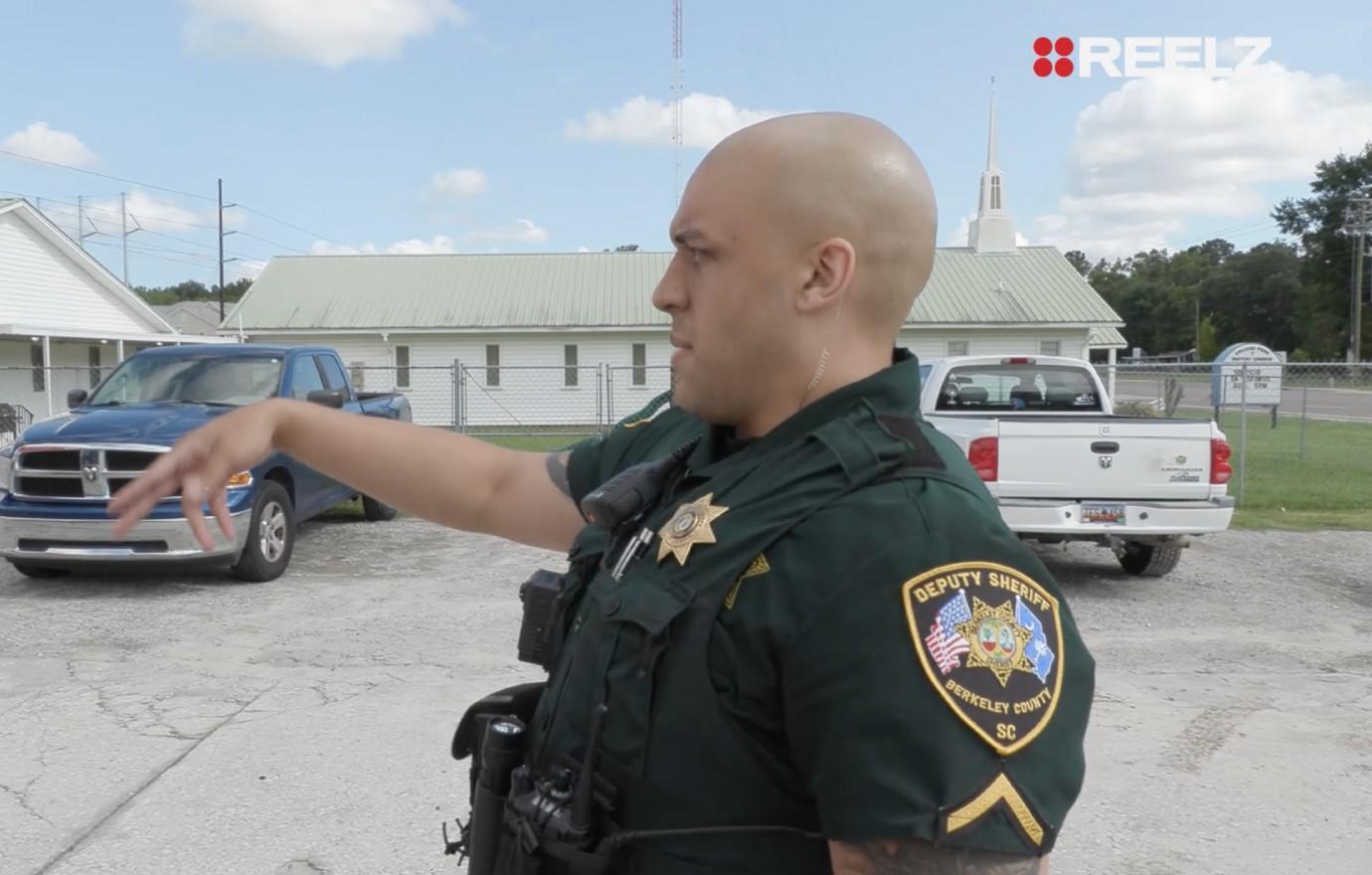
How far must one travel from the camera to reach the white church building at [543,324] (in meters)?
28.8

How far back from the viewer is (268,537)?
7918 mm

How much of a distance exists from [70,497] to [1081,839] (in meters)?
6.78

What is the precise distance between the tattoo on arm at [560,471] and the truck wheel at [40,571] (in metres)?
7.44

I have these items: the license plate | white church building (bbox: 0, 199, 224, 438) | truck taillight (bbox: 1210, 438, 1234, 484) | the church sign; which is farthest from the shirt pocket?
white church building (bbox: 0, 199, 224, 438)

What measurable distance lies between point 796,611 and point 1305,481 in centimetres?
1592

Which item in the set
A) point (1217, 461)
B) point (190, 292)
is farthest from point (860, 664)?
point (190, 292)

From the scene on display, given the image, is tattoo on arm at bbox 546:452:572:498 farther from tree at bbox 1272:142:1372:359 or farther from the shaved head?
tree at bbox 1272:142:1372:359

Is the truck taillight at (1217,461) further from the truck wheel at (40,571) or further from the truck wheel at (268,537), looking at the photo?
the truck wheel at (40,571)

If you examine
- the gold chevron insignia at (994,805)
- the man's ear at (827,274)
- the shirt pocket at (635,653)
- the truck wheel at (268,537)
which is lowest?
the truck wheel at (268,537)

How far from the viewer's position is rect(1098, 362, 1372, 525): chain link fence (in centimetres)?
1253

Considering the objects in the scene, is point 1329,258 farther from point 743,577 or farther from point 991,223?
point 743,577

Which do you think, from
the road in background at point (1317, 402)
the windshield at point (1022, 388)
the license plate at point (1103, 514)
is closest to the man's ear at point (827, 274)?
the license plate at point (1103, 514)

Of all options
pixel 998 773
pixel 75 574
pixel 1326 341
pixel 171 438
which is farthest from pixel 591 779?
pixel 1326 341

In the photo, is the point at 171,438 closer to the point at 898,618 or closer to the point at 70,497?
the point at 70,497
